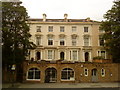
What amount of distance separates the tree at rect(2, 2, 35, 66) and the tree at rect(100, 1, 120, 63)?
1355cm

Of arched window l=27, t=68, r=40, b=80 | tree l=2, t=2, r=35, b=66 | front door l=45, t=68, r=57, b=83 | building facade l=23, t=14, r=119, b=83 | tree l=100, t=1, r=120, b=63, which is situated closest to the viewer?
tree l=2, t=2, r=35, b=66

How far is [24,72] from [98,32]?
63.7 ft

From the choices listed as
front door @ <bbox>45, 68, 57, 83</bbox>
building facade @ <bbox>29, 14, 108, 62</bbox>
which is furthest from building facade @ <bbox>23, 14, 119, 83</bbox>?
front door @ <bbox>45, 68, 57, 83</bbox>

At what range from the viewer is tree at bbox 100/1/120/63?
3155cm

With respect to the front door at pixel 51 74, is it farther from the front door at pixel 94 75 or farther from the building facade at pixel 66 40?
the building facade at pixel 66 40

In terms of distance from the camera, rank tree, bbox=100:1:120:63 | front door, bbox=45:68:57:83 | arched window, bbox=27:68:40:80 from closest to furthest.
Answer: tree, bbox=100:1:120:63 < arched window, bbox=27:68:40:80 < front door, bbox=45:68:57:83

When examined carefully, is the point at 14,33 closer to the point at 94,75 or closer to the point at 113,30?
the point at 94,75

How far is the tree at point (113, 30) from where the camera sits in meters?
31.5

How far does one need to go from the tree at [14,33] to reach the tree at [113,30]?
13.6 meters

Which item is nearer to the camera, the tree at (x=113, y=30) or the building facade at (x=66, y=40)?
the tree at (x=113, y=30)

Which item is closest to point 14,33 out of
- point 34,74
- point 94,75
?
point 34,74

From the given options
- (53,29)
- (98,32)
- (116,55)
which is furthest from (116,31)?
(53,29)

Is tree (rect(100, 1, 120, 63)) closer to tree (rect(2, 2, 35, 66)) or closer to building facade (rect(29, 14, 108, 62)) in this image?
building facade (rect(29, 14, 108, 62))

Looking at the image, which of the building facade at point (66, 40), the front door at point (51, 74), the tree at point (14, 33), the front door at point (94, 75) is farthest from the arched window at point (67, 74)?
the building facade at point (66, 40)
